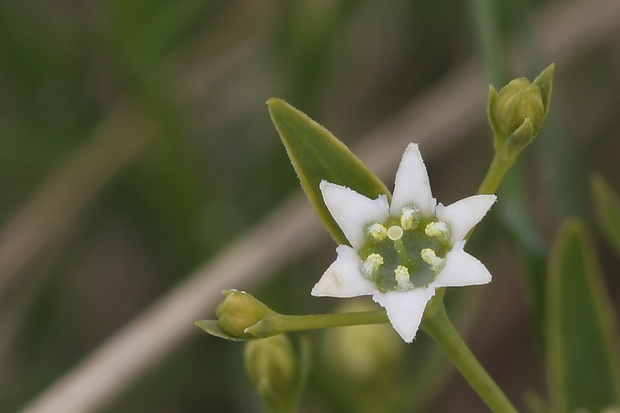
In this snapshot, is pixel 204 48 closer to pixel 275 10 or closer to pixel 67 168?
pixel 275 10

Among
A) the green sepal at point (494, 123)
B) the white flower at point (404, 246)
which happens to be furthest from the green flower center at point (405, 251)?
the green sepal at point (494, 123)

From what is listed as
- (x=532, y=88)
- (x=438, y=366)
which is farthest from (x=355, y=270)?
(x=438, y=366)

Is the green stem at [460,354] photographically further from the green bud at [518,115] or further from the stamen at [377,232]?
the green bud at [518,115]

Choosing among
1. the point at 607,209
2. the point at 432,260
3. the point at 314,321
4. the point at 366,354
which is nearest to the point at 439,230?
the point at 432,260

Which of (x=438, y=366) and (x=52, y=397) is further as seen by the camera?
(x=438, y=366)

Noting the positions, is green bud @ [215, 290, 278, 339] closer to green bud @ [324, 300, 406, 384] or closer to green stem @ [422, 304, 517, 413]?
green stem @ [422, 304, 517, 413]

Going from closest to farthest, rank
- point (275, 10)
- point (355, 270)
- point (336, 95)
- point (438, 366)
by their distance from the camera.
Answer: point (355, 270) < point (438, 366) < point (275, 10) < point (336, 95)

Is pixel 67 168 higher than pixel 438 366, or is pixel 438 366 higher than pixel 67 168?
pixel 67 168
